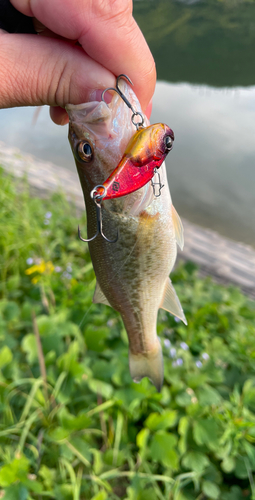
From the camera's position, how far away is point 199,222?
5.52 meters

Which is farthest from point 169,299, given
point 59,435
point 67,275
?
point 67,275

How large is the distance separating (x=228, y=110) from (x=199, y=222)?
5.23 metres

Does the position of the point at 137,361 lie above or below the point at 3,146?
above

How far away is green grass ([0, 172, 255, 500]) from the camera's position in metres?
1.59

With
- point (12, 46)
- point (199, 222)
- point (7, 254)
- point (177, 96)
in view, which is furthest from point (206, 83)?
point (12, 46)

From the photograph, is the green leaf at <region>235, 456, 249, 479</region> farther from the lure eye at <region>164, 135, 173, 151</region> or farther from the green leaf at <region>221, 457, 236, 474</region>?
the lure eye at <region>164, 135, 173, 151</region>

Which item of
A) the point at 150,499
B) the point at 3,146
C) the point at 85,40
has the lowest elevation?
the point at 3,146

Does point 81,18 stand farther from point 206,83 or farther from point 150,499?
point 206,83

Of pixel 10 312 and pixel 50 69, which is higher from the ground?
pixel 50 69

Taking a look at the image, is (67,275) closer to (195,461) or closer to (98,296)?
(98,296)

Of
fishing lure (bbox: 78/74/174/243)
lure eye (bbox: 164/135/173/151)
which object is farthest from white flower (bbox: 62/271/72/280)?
lure eye (bbox: 164/135/173/151)

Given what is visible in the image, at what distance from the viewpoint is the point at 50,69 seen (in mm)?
1040

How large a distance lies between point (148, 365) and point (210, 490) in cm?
86

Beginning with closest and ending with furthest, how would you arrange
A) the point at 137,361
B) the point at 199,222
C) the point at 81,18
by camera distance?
the point at 81,18, the point at 137,361, the point at 199,222
